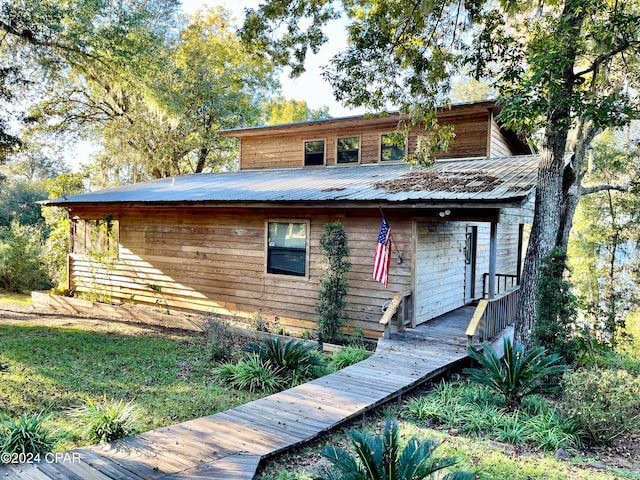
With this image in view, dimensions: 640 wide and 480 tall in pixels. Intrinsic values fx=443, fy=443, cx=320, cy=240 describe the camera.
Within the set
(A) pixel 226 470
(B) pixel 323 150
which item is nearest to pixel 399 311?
(A) pixel 226 470

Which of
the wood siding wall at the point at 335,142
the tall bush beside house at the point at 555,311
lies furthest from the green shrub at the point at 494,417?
the wood siding wall at the point at 335,142

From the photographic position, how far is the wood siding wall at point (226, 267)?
9258 millimetres

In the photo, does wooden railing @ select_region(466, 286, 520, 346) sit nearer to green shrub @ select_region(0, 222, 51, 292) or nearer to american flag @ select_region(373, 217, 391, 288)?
american flag @ select_region(373, 217, 391, 288)

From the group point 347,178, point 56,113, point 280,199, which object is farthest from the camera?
point 56,113

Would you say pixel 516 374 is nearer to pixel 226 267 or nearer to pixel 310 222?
pixel 310 222

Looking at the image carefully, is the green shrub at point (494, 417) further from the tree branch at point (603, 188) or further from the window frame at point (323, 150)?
the tree branch at point (603, 188)

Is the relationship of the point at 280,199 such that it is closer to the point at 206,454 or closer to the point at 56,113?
the point at 206,454

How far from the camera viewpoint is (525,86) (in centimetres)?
646

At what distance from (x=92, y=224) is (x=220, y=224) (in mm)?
5662

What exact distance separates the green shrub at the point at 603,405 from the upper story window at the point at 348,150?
9335 millimetres

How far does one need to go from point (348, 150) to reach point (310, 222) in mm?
4271

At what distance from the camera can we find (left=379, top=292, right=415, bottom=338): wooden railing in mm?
8117

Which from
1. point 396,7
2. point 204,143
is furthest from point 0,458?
point 204,143

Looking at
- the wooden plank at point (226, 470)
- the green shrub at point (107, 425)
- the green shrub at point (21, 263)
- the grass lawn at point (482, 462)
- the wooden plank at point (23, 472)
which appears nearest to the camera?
the wooden plank at point (23, 472)
